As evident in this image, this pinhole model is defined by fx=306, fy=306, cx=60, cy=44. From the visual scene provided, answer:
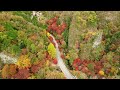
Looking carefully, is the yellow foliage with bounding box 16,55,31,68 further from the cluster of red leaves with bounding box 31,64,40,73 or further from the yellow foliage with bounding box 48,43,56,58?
the yellow foliage with bounding box 48,43,56,58

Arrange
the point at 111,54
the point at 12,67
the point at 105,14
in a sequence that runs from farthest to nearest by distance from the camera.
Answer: the point at 105,14 < the point at 111,54 < the point at 12,67

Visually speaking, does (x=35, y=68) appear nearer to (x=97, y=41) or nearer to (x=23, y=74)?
(x=23, y=74)

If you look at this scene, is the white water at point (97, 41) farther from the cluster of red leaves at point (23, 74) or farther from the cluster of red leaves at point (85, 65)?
the cluster of red leaves at point (23, 74)

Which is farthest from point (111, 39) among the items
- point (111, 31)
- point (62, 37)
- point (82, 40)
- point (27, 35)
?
point (27, 35)

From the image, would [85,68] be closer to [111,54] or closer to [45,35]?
[111,54]

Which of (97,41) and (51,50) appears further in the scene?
(97,41)

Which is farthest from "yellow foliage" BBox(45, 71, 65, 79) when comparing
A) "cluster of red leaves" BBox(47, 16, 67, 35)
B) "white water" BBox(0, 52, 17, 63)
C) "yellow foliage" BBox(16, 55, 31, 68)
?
"cluster of red leaves" BBox(47, 16, 67, 35)

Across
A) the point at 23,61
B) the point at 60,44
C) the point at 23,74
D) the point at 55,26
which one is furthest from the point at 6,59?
the point at 55,26

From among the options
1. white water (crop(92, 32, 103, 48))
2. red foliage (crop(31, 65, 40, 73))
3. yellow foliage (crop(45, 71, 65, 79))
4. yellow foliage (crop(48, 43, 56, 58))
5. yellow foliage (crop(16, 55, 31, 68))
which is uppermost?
white water (crop(92, 32, 103, 48))

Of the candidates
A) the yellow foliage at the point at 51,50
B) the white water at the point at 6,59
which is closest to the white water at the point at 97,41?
the yellow foliage at the point at 51,50
